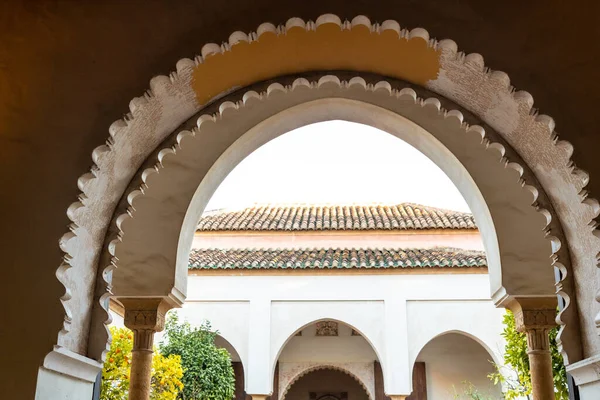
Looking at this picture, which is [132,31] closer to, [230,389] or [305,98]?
[305,98]

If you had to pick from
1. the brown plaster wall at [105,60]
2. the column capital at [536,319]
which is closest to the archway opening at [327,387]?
the column capital at [536,319]

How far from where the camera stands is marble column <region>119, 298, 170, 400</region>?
239 inches

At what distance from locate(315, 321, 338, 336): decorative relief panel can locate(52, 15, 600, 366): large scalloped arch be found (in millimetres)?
11989

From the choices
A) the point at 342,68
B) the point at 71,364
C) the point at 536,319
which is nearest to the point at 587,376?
the point at 536,319

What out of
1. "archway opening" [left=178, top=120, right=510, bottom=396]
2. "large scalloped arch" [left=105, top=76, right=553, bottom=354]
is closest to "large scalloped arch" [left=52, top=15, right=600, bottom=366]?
"large scalloped arch" [left=105, top=76, right=553, bottom=354]

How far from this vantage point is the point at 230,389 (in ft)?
39.5

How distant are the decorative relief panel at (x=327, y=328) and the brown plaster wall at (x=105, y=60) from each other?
12843mm

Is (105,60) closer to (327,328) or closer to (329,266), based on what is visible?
(329,266)

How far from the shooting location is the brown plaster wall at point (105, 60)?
11.9 ft

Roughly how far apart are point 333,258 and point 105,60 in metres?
11.3

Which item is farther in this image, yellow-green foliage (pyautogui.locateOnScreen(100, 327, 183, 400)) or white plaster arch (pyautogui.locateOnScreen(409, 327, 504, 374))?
white plaster arch (pyautogui.locateOnScreen(409, 327, 504, 374))

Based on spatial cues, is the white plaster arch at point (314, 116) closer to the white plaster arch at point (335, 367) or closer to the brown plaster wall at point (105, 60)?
the brown plaster wall at point (105, 60)

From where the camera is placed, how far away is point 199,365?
39.1 feet

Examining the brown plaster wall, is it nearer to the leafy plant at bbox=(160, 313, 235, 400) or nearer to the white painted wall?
the leafy plant at bbox=(160, 313, 235, 400)
